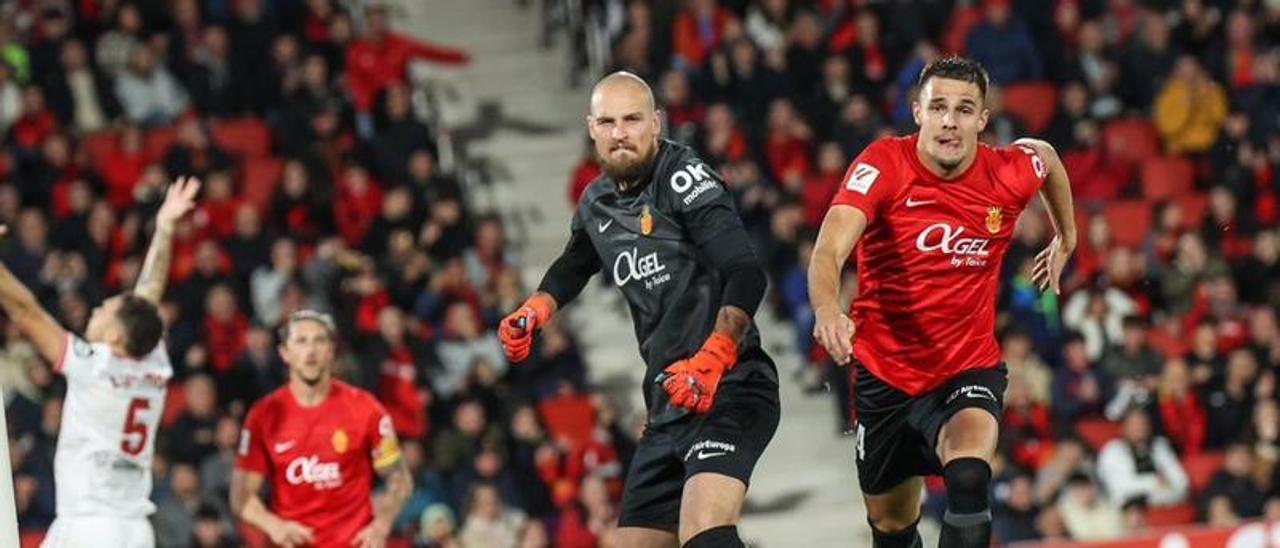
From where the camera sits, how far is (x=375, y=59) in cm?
1905

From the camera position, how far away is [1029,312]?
17219 mm

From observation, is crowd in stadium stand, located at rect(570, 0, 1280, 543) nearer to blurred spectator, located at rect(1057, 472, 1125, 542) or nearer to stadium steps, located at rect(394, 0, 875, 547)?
blurred spectator, located at rect(1057, 472, 1125, 542)

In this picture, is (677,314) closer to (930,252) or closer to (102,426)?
(930,252)

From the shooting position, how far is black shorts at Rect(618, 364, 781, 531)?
830cm

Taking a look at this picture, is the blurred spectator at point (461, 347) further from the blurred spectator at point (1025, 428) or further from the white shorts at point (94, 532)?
the white shorts at point (94, 532)

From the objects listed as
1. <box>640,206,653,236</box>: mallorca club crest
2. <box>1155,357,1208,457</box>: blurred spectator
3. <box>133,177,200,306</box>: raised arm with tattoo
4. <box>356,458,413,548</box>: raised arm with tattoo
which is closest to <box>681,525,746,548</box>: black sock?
<box>640,206,653,236</box>: mallorca club crest

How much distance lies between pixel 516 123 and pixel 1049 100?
450 centimetres

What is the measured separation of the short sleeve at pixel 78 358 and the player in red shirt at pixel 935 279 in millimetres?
3397

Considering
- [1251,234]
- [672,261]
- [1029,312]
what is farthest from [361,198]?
[672,261]

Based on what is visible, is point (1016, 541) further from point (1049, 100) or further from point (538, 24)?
point (538, 24)

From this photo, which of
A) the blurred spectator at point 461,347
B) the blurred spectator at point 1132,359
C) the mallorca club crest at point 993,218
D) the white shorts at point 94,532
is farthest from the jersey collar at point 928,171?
the blurred spectator at point 1132,359

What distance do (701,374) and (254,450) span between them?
357 centimetres

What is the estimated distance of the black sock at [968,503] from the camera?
27.7 ft

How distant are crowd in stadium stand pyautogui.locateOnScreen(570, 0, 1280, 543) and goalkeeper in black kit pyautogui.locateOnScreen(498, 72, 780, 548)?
765 cm
